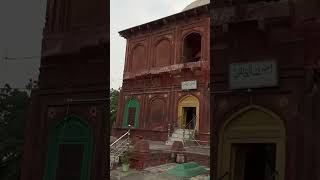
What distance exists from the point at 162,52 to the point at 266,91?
6371 mm

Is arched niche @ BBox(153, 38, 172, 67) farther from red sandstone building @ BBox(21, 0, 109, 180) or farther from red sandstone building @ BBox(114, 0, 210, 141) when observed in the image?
red sandstone building @ BBox(21, 0, 109, 180)

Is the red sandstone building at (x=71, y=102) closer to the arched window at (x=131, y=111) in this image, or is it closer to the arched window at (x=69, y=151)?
the arched window at (x=69, y=151)

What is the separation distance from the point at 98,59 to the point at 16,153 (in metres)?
1.19

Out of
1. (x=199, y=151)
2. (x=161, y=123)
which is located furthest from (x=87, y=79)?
(x=161, y=123)

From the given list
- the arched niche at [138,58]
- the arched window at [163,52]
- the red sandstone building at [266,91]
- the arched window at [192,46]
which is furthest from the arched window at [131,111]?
the red sandstone building at [266,91]

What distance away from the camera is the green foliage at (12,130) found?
300cm

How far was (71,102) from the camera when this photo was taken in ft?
9.14

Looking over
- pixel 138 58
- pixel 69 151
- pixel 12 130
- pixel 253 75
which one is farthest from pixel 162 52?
pixel 253 75

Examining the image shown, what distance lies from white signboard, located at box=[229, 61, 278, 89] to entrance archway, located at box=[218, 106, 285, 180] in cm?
18

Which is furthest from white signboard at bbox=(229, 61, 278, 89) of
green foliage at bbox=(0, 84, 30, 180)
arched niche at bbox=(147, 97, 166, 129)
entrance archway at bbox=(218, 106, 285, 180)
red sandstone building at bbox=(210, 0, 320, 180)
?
arched niche at bbox=(147, 97, 166, 129)

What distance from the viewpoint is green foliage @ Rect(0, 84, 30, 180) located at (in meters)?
3.00

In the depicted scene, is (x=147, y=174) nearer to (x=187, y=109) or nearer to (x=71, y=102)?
(x=71, y=102)

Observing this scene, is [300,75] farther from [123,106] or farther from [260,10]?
[123,106]

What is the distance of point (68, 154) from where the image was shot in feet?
8.89
